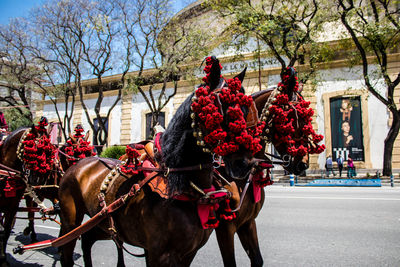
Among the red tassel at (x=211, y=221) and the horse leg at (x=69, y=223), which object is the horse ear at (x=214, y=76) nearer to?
the red tassel at (x=211, y=221)

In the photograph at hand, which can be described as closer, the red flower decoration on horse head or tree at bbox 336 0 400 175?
the red flower decoration on horse head

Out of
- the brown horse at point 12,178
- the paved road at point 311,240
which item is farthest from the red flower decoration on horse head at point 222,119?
the brown horse at point 12,178

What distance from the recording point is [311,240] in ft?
18.0

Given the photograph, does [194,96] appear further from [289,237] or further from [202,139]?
[289,237]

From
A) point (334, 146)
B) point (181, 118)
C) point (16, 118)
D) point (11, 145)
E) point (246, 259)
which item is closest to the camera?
point (181, 118)

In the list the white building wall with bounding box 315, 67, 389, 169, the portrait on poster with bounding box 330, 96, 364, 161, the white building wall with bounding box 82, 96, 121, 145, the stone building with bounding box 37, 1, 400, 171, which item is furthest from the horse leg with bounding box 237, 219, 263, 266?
the white building wall with bounding box 82, 96, 121, 145

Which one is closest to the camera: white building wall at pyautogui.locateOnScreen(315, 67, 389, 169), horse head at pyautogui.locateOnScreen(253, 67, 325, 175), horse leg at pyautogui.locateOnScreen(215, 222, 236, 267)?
horse leg at pyautogui.locateOnScreen(215, 222, 236, 267)

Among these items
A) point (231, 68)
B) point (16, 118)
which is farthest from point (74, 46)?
point (16, 118)

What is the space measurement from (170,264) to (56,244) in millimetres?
1474

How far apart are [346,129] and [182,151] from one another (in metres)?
18.6

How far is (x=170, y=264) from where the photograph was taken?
7.75 ft

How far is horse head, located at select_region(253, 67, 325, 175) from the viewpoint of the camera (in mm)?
3404

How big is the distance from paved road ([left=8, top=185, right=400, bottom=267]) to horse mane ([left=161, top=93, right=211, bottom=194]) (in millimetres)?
2561

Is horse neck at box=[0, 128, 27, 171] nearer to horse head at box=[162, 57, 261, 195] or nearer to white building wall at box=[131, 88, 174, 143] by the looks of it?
horse head at box=[162, 57, 261, 195]
